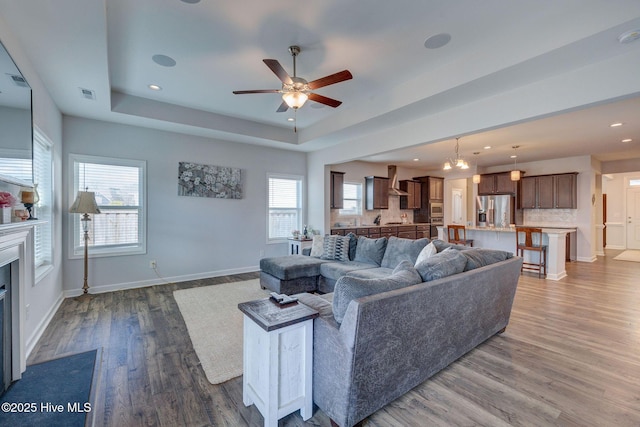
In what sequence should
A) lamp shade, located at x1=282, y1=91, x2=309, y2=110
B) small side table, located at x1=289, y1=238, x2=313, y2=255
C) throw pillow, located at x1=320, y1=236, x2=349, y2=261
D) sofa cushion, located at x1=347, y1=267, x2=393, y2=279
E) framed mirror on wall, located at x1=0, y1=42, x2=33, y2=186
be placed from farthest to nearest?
1. small side table, located at x1=289, y1=238, x2=313, y2=255
2. throw pillow, located at x1=320, y1=236, x2=349, y2=261
3. sofa cushion, located at x1=347, y1=267, x2=393, y2=279
4. lamp shade, located at x1=282, y1=91, x2=309, y2=110
5. framed mirror on wall, located at x1=0, y1=42, x2=33, y2=186

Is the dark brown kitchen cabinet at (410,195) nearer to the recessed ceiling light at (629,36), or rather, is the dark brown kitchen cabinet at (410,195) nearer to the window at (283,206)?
the window at (283,206)

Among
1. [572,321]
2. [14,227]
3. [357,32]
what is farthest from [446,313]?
[14,227]

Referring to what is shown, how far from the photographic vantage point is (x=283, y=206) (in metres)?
6.57

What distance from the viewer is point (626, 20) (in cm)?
211

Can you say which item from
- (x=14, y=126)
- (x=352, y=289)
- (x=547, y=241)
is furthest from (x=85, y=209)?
(x=547, y=241)

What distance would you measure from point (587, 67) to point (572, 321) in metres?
2.79

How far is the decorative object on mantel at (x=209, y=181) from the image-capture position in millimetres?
5215

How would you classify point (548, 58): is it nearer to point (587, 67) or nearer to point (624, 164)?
point (587, 67)

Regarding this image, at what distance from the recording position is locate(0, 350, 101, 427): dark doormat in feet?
6.00

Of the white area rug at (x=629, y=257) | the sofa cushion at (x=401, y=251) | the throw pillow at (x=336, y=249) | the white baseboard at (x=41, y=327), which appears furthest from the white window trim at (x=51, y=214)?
the white area rug at (x=629, y=257)

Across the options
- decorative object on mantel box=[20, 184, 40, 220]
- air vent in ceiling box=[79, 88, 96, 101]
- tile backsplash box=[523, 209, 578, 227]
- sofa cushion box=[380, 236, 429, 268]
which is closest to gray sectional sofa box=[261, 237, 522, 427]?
sofa cushion box=[380, 236, 429, 268]

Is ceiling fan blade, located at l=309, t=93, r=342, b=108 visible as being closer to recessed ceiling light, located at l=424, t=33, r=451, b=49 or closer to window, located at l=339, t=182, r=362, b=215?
recessed ceiling light, located at l=424, t=33, r=451, b=49

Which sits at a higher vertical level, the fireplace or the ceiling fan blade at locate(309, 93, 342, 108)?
the ceiling fan blade at locate(309, 93, 342, 108)

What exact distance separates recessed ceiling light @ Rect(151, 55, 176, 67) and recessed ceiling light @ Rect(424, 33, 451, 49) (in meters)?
2.74
